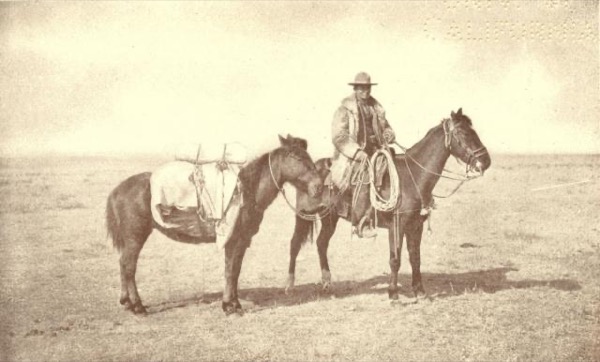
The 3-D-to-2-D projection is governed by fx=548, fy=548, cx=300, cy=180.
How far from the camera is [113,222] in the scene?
272 inches

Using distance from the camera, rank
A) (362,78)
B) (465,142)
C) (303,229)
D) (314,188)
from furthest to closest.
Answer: (303,229) → (362,78) → (465,142) → (314,188)

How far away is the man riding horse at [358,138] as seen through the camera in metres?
7.33

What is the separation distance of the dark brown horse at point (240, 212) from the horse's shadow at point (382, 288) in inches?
17.5

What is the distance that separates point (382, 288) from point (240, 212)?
259 centimetres

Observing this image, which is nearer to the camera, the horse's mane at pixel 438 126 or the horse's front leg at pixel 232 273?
the horse's front leg at pixel 232 273

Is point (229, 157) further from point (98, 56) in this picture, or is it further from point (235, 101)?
point (98, 56)

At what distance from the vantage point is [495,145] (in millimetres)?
7227

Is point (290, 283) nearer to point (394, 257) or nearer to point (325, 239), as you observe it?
point (325, 239)

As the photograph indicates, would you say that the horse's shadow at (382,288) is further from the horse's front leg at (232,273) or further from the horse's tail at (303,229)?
the horse's tail at (303,229)

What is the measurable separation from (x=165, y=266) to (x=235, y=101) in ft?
9.94

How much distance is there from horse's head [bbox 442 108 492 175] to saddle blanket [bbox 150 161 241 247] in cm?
283

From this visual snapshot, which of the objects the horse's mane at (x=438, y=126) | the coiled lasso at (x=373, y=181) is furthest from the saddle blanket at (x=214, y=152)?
the horse's mane at (x=438, y=126)

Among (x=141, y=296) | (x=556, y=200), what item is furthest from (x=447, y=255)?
(x=141, y=296)

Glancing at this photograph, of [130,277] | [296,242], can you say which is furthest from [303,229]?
[130,277]
